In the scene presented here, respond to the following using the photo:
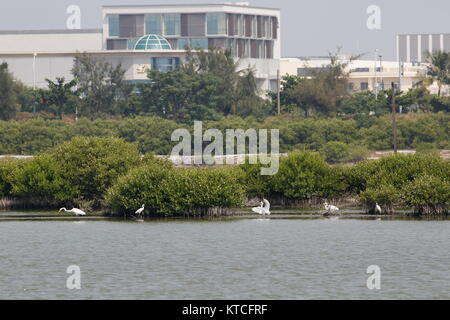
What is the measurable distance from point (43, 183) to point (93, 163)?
2994 mm

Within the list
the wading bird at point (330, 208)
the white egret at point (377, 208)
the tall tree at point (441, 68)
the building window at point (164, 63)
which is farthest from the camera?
the building window at point (164, 63)

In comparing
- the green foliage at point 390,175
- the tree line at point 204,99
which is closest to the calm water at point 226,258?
the green foliage at point 390,175

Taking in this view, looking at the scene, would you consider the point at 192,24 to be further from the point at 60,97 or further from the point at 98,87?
the point at 60,97

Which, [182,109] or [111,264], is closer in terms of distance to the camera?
A: [111,264]

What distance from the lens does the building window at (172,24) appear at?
640 ft

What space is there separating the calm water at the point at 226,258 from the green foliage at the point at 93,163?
20.1 ft

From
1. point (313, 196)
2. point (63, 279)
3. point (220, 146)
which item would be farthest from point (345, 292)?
point (220, 146)

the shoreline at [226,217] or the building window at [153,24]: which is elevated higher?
the building window at [153,24]

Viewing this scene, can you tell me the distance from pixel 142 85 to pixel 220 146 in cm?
2478

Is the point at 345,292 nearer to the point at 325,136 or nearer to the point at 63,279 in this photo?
the point at 63,279

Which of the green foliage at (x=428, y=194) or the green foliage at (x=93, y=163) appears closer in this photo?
the green foliage at (x=428, y=194)

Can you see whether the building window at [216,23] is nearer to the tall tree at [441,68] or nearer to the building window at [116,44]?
the building window at [116,44]

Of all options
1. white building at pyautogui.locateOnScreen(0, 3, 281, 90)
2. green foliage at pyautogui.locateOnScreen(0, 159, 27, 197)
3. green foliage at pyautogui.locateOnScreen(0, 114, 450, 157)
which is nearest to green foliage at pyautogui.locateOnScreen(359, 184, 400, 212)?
green foliage at pyautogui.locateOnScreen(0, 159, 27, 197)
